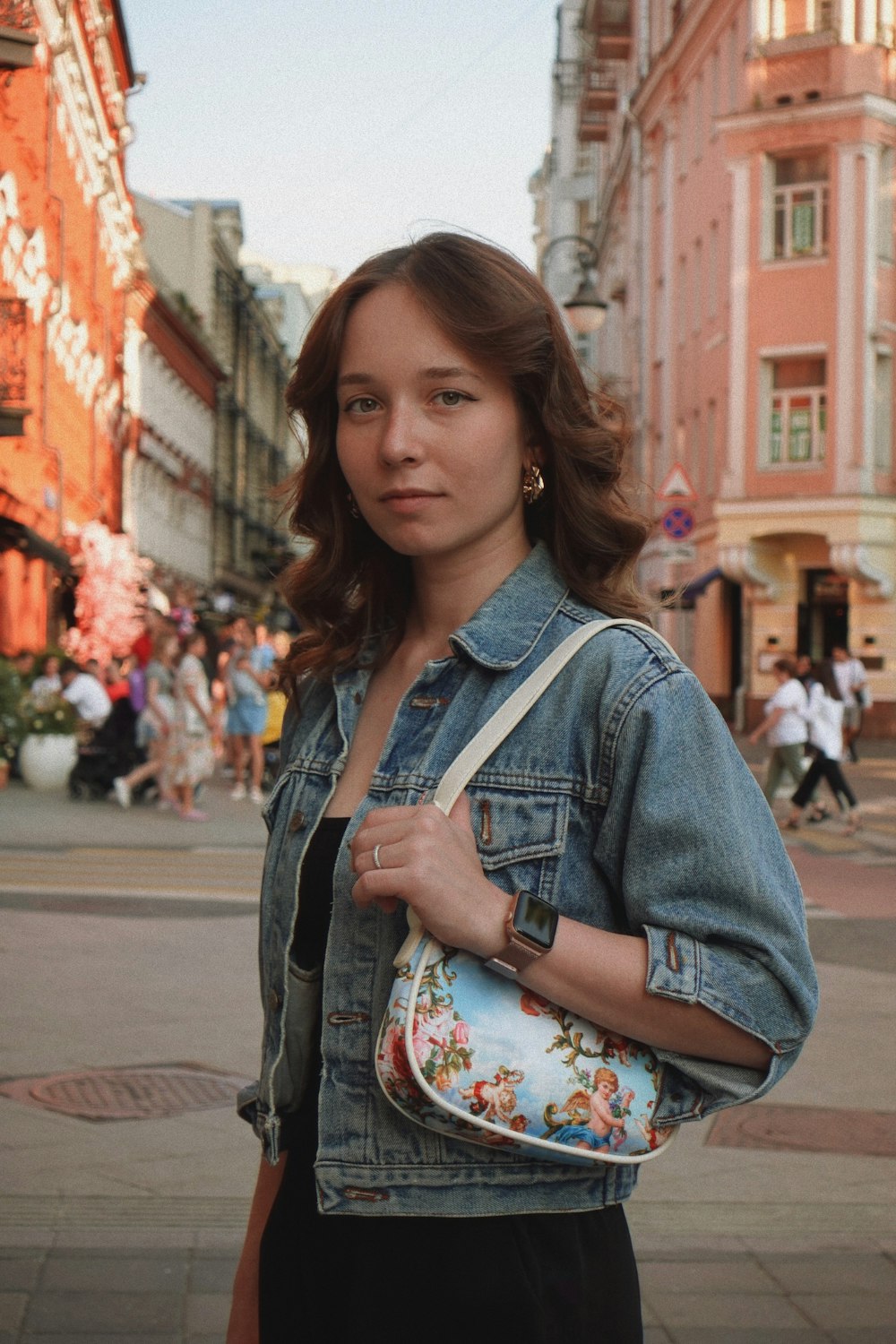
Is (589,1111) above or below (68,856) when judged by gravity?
above

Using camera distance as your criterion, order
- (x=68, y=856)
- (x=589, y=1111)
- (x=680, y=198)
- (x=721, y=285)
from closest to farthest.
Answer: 1. (x=589, y=1111)
2. (x=68, y=856)
3. (x=721, y=285)
4. (x=680, y=198)

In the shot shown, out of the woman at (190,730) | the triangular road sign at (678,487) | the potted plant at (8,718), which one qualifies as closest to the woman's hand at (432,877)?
the woman at (190,730)

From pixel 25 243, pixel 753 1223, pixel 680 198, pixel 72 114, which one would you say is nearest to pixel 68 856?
pixel 753 1223

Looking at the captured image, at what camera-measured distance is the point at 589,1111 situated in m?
1.96

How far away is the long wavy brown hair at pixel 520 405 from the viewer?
7.30ft

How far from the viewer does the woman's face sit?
2.23 meters

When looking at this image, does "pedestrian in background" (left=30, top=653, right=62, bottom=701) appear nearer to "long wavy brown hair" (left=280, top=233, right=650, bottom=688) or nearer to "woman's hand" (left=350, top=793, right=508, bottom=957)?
"long wavy brown hair" (left=280, top=233, right=650, bottom=688)

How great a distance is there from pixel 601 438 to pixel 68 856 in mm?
12766

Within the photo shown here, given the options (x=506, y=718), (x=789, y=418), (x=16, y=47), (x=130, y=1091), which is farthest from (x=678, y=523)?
(x=506, y=718)

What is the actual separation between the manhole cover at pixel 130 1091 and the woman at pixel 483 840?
160 inches

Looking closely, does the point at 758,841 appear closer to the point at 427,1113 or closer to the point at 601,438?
the point at 427,1113

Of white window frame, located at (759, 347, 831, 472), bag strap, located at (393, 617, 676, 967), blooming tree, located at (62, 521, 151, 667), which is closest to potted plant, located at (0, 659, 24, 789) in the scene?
blooming tree, located at (62, 521, 151, 667)

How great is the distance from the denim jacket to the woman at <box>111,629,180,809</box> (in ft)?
54.6

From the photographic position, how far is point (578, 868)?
6.81 ft
